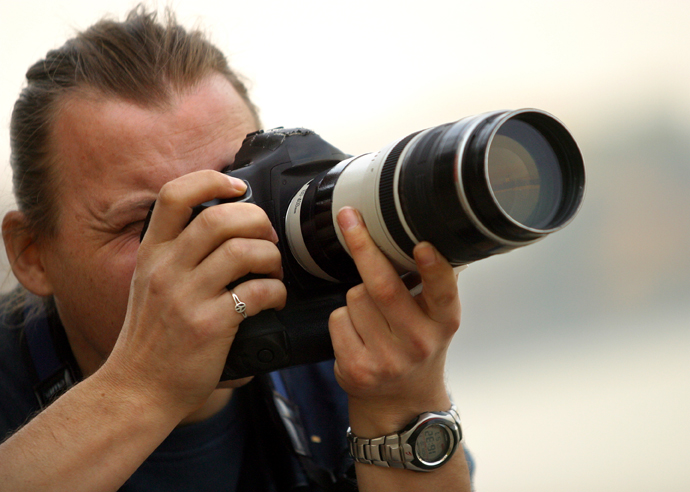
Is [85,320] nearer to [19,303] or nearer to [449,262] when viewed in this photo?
[19,303]

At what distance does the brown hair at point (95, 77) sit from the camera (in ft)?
2.58

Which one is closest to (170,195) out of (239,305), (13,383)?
(239,305)

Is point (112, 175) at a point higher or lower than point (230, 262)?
higher

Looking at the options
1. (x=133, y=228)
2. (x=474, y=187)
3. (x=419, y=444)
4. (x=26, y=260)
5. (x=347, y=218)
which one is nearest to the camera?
(x=474, y=187)

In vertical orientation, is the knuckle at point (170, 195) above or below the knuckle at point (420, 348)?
above

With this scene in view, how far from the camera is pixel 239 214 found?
0.58 meters

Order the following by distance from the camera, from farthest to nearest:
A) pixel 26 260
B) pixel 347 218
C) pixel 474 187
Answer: pixel 26 260
pixel 347 218
pixel 474 187

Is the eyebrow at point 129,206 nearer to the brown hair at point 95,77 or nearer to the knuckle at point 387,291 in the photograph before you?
the brown hair at point 95,77

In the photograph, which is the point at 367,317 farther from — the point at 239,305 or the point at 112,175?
the point at 112,175

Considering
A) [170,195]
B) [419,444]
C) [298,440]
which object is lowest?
[298,440]

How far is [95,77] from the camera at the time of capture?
80cm

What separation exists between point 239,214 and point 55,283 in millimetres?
418

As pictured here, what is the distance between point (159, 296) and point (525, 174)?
37cm

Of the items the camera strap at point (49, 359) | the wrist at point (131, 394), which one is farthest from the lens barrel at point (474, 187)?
the camera strap at point (49, 359)
